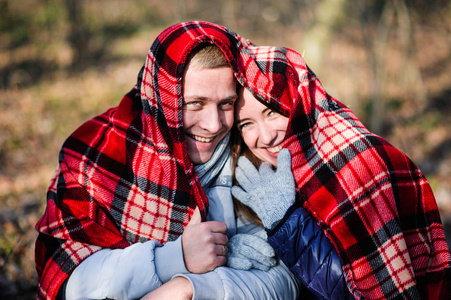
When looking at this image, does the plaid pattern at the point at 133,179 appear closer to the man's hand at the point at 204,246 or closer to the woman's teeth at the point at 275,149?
the man's hand at the point at 204,246

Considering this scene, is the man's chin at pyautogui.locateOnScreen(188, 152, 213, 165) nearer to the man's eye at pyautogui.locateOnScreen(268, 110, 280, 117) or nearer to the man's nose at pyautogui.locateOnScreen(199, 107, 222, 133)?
the man's nose at pyautogui.locateOnScreen(199, 107, 222, 133)

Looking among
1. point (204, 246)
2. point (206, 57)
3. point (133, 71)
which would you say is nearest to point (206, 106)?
point (206, 57)

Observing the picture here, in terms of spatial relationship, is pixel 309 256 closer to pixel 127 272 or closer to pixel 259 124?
pixel 259 124

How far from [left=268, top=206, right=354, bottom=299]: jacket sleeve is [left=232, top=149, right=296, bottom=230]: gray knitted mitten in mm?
70

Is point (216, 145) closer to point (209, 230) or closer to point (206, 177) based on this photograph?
point (206, 177)

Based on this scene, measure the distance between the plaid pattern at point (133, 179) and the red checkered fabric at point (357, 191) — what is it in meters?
0.37

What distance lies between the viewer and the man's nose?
2.22 meters

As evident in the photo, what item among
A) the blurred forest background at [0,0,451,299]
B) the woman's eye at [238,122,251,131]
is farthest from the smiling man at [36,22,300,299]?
the blurred forest background at [0,0,451,299]

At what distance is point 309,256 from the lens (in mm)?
2047

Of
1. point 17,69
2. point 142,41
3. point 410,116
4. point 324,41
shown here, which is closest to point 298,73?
point 324,41

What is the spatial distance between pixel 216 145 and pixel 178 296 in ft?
2.93

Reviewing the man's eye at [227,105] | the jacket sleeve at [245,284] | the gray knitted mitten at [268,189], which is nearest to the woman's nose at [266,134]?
the gray knitted mitten at [268,189]

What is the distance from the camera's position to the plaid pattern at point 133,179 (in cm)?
222

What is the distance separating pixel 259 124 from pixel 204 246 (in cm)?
77
